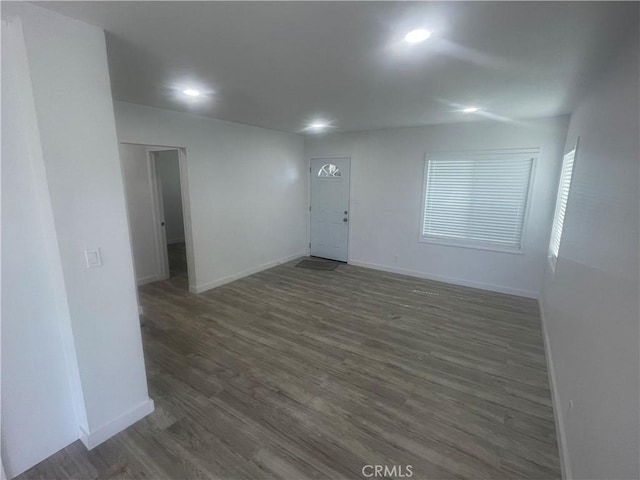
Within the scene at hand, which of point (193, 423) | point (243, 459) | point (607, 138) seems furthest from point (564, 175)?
point (193, 423)

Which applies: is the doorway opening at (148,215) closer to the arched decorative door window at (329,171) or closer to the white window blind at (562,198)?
the arched decorative door window at (329,171)

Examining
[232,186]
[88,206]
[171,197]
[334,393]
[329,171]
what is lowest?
[334,393]

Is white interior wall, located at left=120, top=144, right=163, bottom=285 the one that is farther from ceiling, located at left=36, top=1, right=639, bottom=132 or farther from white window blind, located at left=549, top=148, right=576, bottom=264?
white window blind, located at left=549, top=148, right=576, bottom=264

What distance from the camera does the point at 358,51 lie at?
1.92 meters

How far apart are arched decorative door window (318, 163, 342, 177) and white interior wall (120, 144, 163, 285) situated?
3.06 m

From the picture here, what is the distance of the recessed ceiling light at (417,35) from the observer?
1.66 m

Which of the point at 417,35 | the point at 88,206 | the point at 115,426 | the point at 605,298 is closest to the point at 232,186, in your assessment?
the point at 88,206

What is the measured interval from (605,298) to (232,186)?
4.41 metres

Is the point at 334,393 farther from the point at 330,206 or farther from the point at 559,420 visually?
Result: the point at 330,206

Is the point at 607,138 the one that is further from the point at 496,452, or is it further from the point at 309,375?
the point at 309,375

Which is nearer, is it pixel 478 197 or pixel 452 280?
pixel 478 197

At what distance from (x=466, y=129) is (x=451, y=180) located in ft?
2.51

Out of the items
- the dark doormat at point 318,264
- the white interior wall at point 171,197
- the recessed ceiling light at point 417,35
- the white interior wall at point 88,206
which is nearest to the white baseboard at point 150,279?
the dark doormat at point 318,264

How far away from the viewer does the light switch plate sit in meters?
1.72
